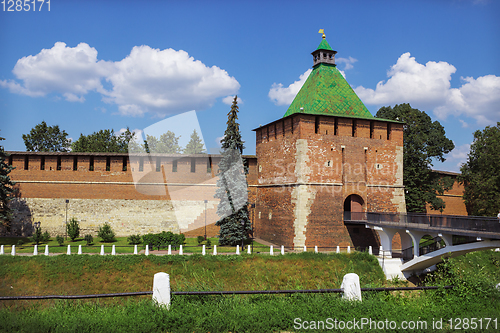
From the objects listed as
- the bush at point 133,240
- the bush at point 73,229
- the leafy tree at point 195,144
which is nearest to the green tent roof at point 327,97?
the bush at point 133,240

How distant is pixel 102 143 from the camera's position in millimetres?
37812

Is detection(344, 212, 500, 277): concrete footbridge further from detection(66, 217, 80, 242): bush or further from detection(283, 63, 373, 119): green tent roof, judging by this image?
detection(66, 217, 80, 242): bush

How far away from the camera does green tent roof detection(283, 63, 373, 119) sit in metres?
20.5

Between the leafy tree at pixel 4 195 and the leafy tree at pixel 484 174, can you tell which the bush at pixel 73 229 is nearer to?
the leafy tree at pixel 4 195

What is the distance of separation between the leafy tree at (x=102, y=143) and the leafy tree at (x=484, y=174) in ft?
116

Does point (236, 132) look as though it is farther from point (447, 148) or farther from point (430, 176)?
point (447, 148)

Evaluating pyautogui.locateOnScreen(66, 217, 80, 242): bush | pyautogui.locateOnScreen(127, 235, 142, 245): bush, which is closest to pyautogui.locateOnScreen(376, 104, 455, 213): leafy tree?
pyautogui.locateOnScreen(127, 235, 142, 245): bush

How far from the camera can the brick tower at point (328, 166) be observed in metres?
19.2

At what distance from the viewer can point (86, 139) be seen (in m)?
37.7

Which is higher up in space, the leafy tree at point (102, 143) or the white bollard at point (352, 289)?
the leafy tree at point (102, 143)

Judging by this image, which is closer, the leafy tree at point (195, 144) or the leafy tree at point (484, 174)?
the leafy tree at point (484, 174)

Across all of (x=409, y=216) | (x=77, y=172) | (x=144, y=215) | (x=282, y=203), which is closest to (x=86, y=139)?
(x=77, y=172)

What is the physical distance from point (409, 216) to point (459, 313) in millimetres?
11818

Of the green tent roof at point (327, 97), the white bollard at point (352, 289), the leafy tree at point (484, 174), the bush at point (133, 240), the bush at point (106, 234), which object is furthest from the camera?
Answer: the leafy tree at point (484, 174)
